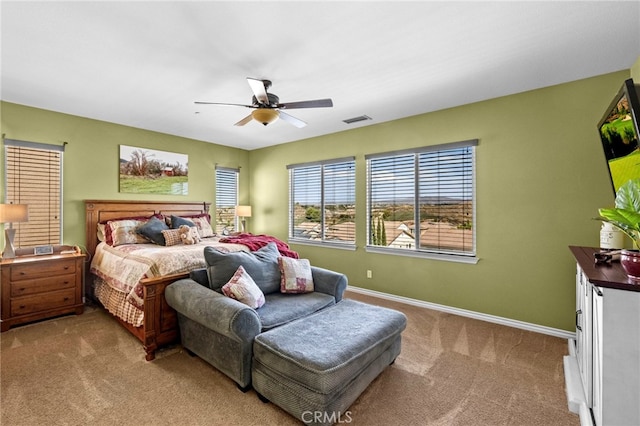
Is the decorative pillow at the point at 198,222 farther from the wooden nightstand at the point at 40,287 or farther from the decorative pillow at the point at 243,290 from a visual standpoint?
the decorative pillow at the point at 243,290

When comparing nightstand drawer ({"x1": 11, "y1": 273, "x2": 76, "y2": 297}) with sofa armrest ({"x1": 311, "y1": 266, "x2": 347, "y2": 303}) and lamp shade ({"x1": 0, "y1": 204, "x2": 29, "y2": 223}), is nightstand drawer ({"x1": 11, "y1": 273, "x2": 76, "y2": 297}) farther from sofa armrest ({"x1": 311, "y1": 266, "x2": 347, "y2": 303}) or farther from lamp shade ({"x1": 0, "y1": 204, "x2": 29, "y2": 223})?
sofa armrest ({"x1": 311, "y1": 266, "x2": 347, "y2": 303})

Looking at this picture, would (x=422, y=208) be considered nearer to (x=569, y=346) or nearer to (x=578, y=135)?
(x=578, y=135)

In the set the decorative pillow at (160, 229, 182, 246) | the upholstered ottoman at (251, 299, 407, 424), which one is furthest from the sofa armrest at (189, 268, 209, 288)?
the decorative pillow at (160, 229, 182, 246)

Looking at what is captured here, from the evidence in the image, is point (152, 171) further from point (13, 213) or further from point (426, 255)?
point (426, 255)

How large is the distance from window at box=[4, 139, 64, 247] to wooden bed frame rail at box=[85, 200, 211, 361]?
1.20 ft

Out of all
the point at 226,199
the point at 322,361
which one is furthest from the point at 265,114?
the point at 226,199

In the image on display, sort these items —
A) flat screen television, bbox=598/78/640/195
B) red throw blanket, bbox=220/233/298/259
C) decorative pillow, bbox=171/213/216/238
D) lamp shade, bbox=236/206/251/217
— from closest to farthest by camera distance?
flat screen television, bbox=598/78/640/195
red throw blanket, bbox=220/233/298/259
decorative pillow, bbox=171/213/216/238
lamp shade, bbox=236/206/251/217

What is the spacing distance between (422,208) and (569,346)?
→ 2.07 m

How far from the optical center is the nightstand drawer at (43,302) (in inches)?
128

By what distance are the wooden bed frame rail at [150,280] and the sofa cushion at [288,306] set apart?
0.95m

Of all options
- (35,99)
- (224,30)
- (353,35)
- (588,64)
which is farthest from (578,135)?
(35,99)

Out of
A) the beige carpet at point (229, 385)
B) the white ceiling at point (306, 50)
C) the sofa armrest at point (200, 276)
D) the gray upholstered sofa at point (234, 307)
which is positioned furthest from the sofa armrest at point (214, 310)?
the white ceiling at point (306, 50)

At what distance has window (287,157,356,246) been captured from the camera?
15.9 feet

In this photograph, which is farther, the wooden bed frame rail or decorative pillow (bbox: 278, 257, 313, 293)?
decorative pillow (bbox: 278, 257, 313, 293)
